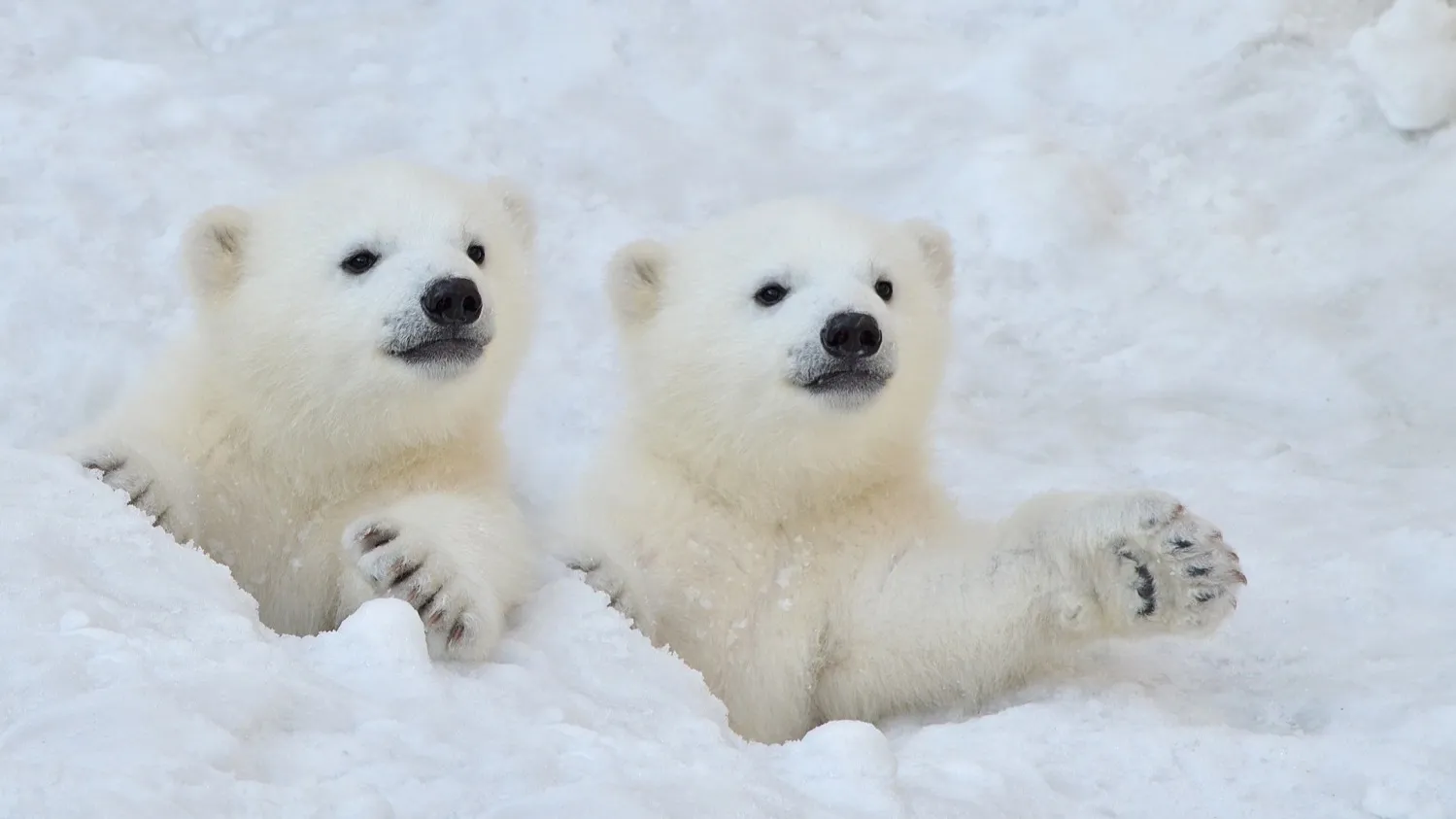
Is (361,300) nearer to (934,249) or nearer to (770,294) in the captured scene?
(770,294)

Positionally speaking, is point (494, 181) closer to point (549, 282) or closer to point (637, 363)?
point (637, 363)

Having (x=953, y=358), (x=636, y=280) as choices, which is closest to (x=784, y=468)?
(x=636, y=280)

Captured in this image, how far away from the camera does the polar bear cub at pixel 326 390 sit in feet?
13.3

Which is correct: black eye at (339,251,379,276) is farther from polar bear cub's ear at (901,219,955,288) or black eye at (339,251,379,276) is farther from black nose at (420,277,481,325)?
polar bear cub's ear at (901,219,955,288)

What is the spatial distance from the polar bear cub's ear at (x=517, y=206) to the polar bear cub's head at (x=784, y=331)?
1.60 feet

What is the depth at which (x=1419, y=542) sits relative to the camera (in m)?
4.57

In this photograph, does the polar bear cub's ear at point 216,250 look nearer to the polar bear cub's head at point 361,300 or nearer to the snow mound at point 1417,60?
the polar bear cub's head at point 361,300

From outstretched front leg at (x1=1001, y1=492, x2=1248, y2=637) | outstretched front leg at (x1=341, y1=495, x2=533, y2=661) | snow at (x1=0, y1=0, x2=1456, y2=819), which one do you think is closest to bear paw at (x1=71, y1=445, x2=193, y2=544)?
snow at (x1=0, y1=0, x2=1456, y2=819)

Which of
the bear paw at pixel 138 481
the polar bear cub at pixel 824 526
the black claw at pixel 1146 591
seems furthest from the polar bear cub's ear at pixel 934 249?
the bear paw at pixel 138 481

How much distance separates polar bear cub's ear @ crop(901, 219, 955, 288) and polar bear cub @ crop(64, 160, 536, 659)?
1.31 meters

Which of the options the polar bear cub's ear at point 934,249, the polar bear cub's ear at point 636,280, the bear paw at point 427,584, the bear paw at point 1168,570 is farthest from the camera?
the polar bear cub's ear at point 934,249

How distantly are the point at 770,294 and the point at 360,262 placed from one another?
3.79 feet

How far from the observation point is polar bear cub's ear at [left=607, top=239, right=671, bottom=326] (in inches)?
181

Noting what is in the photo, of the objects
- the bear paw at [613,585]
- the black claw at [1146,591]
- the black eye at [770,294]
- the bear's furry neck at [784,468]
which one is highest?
the black eye at [770,294]
